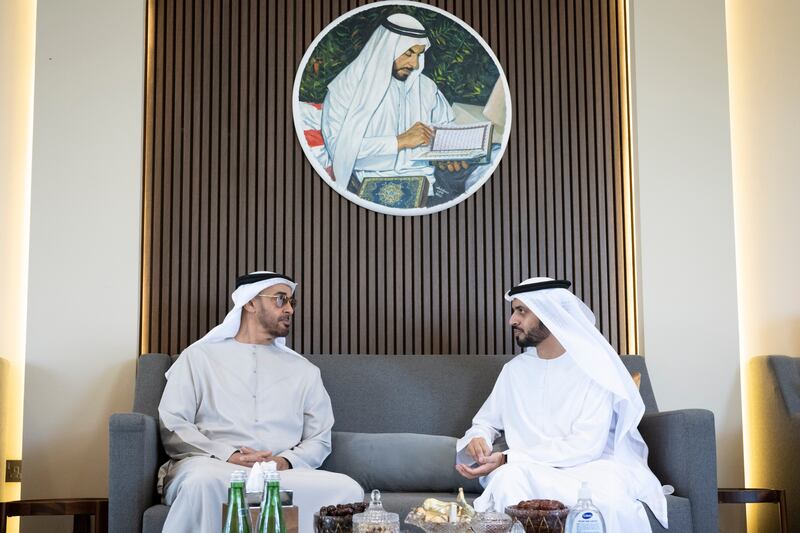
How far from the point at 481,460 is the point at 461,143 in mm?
1890

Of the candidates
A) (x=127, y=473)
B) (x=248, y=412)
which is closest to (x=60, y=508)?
(x=127, y=473)

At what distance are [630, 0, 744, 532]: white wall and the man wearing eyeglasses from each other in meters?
1.91

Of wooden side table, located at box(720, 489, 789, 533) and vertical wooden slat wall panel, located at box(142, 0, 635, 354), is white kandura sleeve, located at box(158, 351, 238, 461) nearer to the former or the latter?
vertical wooden slat wall panel, located at box(142, 0, 635, 354)

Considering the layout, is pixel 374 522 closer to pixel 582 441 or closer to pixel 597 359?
pixel 582 441

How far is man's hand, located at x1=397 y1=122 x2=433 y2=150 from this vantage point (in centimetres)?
572

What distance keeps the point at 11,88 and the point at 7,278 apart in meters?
0.99

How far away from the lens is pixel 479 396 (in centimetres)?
521

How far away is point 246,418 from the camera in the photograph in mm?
4867

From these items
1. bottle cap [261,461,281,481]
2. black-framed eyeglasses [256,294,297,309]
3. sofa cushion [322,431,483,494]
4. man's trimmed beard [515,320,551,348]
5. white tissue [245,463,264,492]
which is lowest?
sofa cushion [322,431,483,494]

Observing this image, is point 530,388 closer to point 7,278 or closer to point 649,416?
point 649,416

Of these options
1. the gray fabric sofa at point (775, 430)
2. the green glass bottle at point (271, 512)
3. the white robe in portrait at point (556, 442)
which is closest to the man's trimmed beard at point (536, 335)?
the white robe in portrait at point (556, 442)

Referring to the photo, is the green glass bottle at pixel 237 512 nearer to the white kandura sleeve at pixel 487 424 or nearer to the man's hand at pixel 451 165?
the white kandura sleeve at pixel 487 424

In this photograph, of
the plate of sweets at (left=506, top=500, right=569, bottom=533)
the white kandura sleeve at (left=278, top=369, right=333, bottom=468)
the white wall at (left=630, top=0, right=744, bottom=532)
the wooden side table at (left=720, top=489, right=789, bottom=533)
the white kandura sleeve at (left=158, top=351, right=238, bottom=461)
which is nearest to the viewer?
the plate of sweets at (left=506, top=500, right=569, bottom=533)

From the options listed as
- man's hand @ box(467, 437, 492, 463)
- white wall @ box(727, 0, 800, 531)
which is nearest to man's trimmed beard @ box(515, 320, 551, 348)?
man's hand @ box(467, 437, 492, 463)
